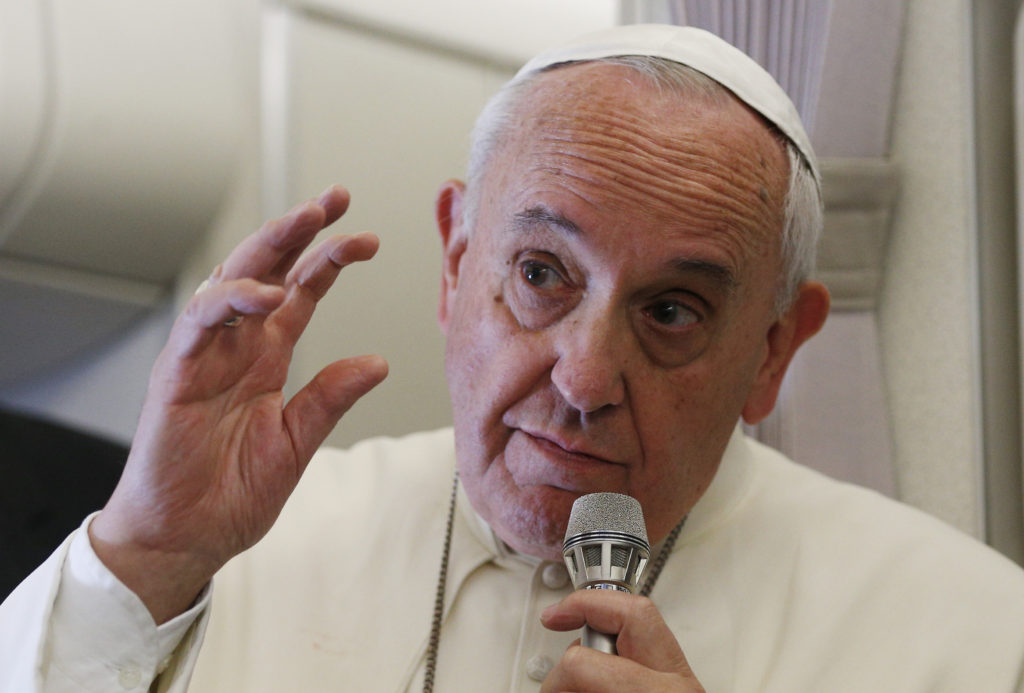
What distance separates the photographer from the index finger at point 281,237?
Result: 4.93 ft

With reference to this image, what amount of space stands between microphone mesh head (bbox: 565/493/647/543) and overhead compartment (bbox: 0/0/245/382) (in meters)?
1.62

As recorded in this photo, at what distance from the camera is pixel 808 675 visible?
175 cm

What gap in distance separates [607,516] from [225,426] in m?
0.72

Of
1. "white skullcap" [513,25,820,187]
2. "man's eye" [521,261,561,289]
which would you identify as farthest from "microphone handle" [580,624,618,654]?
"white skullcap" [513,25,820,187]

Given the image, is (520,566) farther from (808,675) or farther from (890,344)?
(890,344)

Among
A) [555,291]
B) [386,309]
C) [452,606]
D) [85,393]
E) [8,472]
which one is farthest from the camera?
[386,309]

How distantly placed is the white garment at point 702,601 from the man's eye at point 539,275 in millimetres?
540

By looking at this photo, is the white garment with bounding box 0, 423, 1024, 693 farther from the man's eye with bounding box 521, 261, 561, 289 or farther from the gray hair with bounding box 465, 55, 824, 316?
the man's eye with bounding box 521, 261, 561, 289

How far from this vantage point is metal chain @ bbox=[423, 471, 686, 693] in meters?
1.79

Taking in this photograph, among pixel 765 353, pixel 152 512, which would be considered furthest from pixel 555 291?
pixel 152 512

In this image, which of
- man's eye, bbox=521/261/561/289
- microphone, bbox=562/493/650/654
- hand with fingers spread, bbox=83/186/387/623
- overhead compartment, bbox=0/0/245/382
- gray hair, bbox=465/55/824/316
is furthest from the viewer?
overhead compartment, bbox=0/0/245/382

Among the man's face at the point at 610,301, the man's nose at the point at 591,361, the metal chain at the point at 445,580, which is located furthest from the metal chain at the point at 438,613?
the man's nose at the point at 591,361

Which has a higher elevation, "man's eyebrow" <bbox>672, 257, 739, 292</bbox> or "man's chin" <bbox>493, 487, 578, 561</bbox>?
"man's eyebrow" <bbox>672, 257, 739, 292</bbox>

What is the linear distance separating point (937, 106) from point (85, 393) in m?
2.26
